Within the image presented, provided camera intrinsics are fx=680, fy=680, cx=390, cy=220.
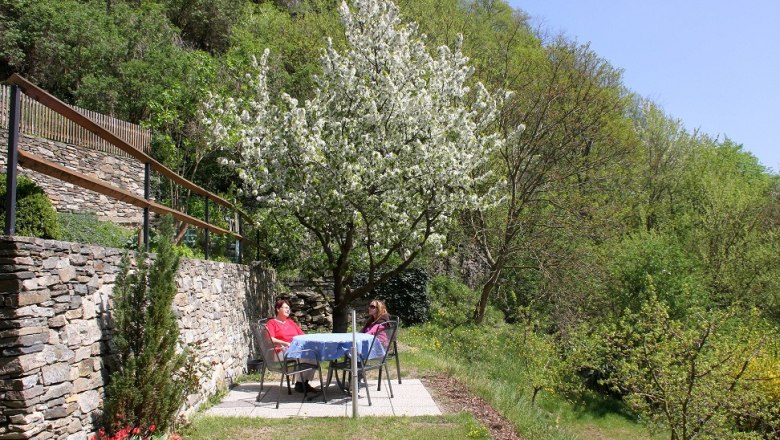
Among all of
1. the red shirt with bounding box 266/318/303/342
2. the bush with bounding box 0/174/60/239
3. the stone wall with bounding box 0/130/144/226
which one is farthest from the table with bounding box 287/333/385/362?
the stone wall with bounding box 0/130/144/226

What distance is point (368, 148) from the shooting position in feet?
34.8

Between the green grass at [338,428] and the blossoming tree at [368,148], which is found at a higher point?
the blossoming tree at [368,148]

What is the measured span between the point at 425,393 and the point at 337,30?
16.2m

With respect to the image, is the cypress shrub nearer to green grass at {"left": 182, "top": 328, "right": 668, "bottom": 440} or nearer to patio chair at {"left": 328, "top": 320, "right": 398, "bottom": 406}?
green grass at {"left": 182, "top": 328, "right": 668, "bottom": 440}

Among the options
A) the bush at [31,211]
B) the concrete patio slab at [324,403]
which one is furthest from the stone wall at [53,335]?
the concrete patio slab at [324,403]

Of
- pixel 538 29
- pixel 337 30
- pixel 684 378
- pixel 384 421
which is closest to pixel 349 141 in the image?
pixel 384 421

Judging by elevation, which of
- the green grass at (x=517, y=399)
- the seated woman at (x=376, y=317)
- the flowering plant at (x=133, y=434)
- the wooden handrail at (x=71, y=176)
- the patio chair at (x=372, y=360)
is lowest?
the green grass at (x=517, y=399)

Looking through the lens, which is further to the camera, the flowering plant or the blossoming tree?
the blossoming tree

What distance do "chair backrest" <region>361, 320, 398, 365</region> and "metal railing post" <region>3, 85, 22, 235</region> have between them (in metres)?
4.80

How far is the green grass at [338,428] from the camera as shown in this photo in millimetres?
6301

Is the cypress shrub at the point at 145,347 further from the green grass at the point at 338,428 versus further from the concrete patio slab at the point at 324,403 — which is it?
the concrete patio slab at the point at 324,403

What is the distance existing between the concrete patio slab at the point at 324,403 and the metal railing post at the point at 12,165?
3813mm

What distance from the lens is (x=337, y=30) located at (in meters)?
22.2

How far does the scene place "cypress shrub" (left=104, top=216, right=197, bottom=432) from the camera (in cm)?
497
